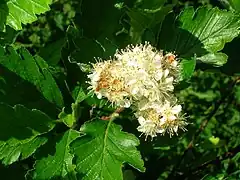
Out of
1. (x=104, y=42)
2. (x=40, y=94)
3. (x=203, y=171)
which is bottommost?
(x=203, y=171)

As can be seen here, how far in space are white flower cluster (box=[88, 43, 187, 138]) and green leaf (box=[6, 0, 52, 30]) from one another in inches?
6.8

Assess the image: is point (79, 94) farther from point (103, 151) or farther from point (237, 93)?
point (237, 93)

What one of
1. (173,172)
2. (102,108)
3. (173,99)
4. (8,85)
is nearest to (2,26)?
(8,85)

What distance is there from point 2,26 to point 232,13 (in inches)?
20.3

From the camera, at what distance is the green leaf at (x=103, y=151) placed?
125 cm

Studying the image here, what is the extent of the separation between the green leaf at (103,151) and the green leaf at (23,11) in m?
0.26

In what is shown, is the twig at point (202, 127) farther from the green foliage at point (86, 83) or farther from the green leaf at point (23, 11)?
the green leaf at point (23, 11)

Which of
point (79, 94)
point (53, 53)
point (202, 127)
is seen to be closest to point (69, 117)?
point (79, 94)

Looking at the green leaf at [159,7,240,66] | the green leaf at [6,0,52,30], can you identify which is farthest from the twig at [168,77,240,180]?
the green leaf at [6,0,52,30]

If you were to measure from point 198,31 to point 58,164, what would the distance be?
444mm

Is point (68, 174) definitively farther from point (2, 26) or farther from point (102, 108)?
point (2, 26)

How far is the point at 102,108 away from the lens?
140cm

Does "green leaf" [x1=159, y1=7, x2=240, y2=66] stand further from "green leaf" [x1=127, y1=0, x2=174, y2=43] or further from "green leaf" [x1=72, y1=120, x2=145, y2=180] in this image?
"green leaf" [x1=72, y1=120, x2=145, y2=180]

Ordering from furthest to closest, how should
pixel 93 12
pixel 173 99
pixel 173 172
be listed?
pixel 173 172 → pixel 93 12 → pixel 173 99
